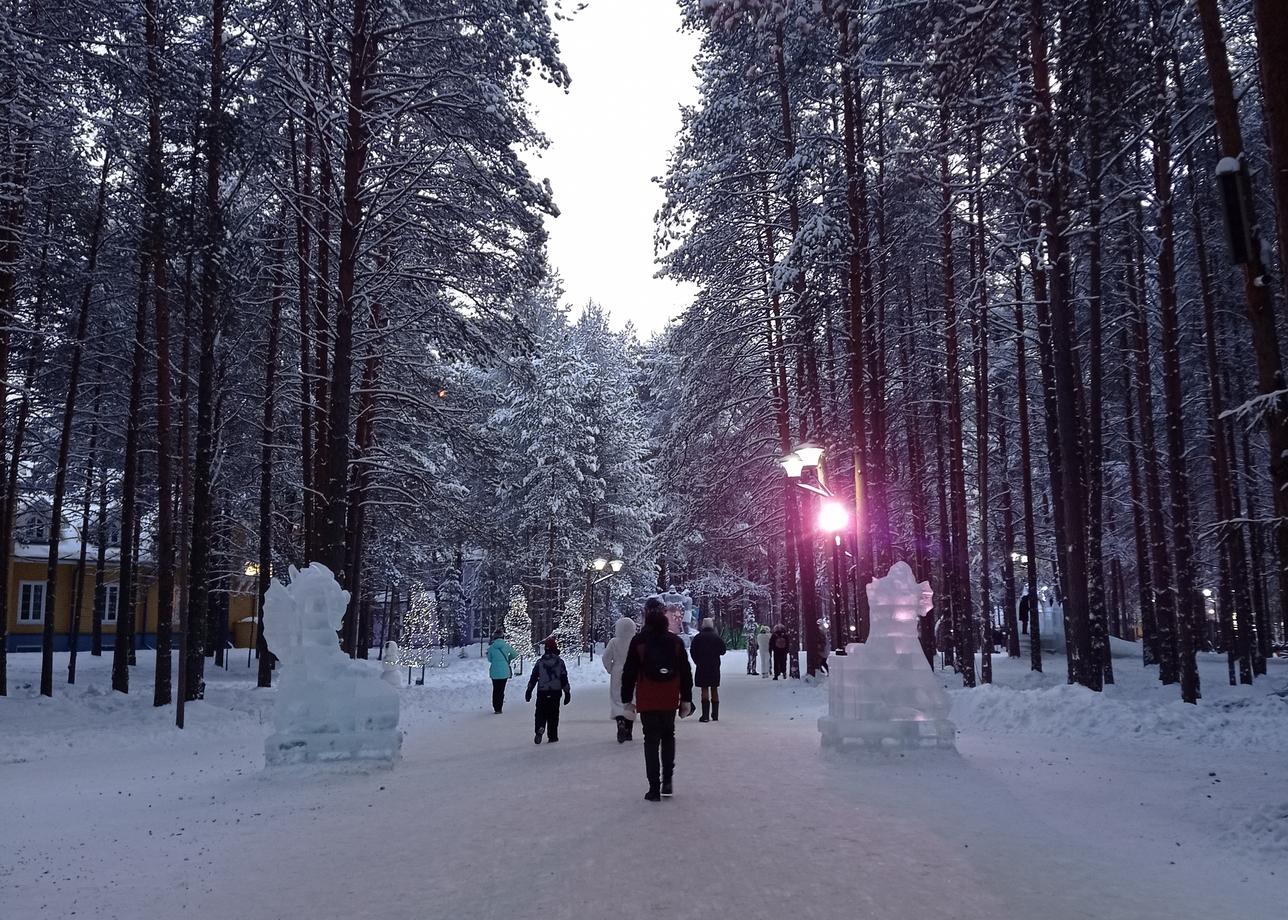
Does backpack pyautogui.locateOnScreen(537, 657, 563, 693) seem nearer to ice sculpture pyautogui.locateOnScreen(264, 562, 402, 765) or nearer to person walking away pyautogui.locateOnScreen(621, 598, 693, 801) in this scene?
ice sculpture pyautogui.locateOnScreen(264, 562, 402, 765)

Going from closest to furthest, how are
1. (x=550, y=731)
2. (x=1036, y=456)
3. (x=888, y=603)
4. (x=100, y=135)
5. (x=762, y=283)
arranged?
1. (x=888, y=603)
2. (x=550, y=731)
3. (x=100, y=135)
4. (x=762, y=283)
5. (x=1036, y=456)

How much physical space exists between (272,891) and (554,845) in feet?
6.40

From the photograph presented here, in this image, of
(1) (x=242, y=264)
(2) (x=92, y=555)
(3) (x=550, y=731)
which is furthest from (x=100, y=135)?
(2) (x=92, y=555)

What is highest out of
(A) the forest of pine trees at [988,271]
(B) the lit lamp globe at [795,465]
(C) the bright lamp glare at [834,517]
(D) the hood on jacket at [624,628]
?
(A) the forest of pine trees at [988,271]

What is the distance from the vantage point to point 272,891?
576 centimetres

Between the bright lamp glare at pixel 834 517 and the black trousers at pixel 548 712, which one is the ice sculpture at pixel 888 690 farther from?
the black trousers at pixel 548 712

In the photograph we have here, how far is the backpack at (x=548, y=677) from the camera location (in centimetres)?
1351

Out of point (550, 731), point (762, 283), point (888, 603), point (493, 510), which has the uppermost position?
point (762, 283)

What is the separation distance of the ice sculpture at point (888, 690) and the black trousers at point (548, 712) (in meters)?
4.05

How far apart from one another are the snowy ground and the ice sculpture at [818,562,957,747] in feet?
1.51

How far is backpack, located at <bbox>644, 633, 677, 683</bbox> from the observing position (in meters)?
8.66

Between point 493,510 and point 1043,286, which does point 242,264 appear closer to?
point 1043,286

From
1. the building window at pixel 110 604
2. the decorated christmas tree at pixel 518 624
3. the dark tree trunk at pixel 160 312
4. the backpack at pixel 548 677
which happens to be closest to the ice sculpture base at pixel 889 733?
the backpack at pixel 548 677

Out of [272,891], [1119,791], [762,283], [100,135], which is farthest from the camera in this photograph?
[762,283]
